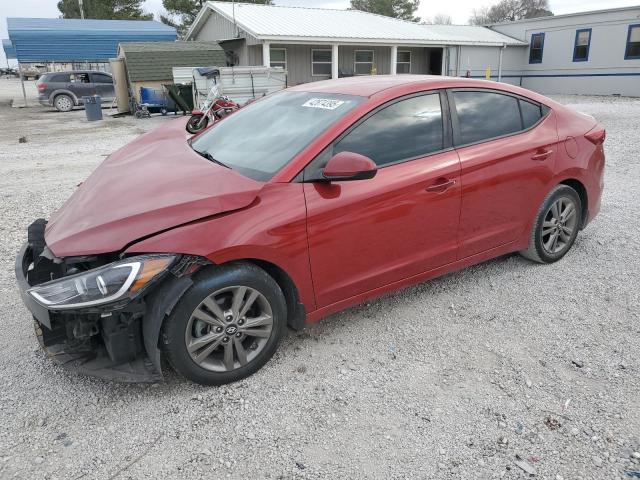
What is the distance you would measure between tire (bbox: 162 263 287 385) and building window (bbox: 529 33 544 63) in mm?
28631

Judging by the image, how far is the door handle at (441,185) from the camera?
11.2 feet

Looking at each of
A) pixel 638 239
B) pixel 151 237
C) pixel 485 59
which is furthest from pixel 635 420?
pixel 485 59

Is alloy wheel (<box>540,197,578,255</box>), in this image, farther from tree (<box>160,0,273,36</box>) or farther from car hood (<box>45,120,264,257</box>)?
tree (<box>160,0,273,36</box>)

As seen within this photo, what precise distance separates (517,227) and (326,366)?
1939mm

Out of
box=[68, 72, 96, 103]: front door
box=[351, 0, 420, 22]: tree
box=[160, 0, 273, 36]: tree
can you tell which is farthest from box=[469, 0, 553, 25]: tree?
box=[68, 72, 96, 103]: front door

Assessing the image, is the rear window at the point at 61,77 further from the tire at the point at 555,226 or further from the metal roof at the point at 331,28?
the tire at the point at 555,226

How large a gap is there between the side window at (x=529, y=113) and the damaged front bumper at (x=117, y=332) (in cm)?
278

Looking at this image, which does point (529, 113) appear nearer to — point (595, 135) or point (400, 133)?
point (595, 135)

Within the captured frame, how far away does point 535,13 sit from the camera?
6003 cm

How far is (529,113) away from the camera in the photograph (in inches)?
161

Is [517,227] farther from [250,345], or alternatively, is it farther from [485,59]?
[485,59]

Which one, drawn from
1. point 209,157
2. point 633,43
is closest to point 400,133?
point 209,157

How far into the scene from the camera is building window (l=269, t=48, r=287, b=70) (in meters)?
23.2

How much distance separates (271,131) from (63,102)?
21.4 m
